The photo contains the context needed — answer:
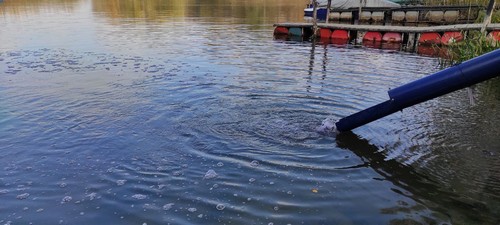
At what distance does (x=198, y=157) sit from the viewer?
7.21 meters

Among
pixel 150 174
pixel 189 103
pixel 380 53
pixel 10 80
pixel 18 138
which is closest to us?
pixel 150 174

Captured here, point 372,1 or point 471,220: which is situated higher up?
point 372,1

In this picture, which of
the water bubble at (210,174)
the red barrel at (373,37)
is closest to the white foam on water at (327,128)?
the water bubble at (210,174)

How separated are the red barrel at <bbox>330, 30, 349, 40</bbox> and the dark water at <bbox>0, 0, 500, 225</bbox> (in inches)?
531

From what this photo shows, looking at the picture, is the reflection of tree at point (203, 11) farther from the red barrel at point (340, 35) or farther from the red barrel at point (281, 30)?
the red barrel at point (340, 35)

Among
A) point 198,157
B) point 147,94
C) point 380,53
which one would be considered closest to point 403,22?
point 380,53

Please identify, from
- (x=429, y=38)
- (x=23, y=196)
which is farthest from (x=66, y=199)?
(x=429, y=38)

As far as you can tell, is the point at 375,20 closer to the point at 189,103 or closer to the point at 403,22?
the point at 403,22

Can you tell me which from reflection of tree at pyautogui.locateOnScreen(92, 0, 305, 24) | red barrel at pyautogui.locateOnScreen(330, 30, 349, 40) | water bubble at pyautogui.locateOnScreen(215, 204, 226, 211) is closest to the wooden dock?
red barrel at pyautogui.locateOnScreen(330, 30, 349, 40)

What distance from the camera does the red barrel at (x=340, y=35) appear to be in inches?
1091

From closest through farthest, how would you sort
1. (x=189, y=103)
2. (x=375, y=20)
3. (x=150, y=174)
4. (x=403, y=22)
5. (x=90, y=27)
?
(x=150, y=174) < (x=189, y=103) < (x=90, y=27) < (x=403, y=22) < (x=375, y=20)

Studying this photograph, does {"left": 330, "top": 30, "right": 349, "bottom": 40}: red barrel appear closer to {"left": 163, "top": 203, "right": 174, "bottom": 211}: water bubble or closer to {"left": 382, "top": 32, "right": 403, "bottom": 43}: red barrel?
{"left": 382, "top": 32, "right": 403, "bottom": 43}: red barrel

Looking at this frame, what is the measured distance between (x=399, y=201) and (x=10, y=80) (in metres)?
13.7

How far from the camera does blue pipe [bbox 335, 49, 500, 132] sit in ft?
18.4
